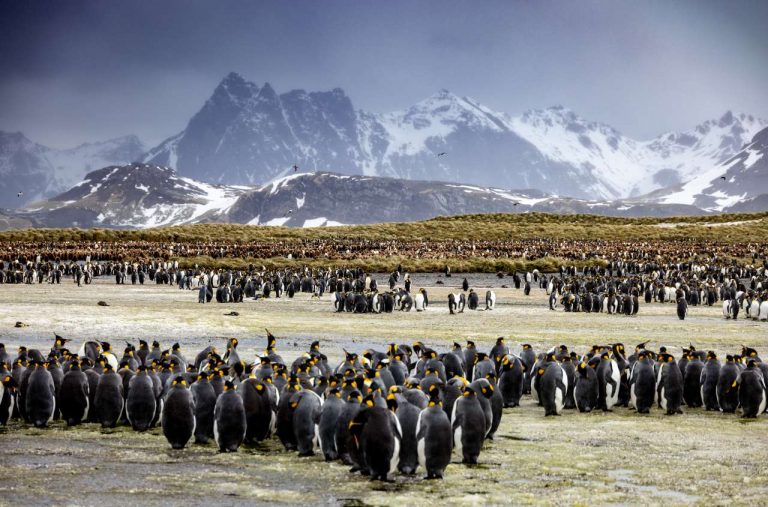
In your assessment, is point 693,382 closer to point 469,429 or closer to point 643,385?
point 643,385

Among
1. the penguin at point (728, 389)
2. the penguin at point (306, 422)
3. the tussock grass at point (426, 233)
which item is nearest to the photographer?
the penguin at point (306, 422)

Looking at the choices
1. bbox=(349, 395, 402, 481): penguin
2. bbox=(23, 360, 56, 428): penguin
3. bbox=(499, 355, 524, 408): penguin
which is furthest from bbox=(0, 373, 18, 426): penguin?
bbox=(499, 355, 524, 408): penguin

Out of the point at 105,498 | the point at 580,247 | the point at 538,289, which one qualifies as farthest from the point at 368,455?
the point at 580,247

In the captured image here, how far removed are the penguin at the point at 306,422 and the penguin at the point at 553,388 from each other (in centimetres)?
455

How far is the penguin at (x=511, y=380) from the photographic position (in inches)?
589

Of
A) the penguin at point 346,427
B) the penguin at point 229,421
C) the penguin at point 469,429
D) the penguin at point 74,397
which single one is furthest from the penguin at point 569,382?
the penguin at point 74,397

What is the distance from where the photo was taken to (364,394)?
11125mm

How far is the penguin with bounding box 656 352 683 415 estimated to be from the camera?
14305 mm

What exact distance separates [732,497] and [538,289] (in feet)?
140

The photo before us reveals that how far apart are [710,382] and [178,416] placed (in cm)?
922

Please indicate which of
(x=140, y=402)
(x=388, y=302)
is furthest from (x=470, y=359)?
(x=388, y=302)

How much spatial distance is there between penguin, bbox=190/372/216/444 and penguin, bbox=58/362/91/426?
2232mm

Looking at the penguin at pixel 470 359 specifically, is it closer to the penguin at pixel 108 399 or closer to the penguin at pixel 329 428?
the penguin at pixel 329 428

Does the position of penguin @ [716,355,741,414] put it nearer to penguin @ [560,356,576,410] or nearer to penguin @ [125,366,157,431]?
penguin @ [560,356,576,410]
